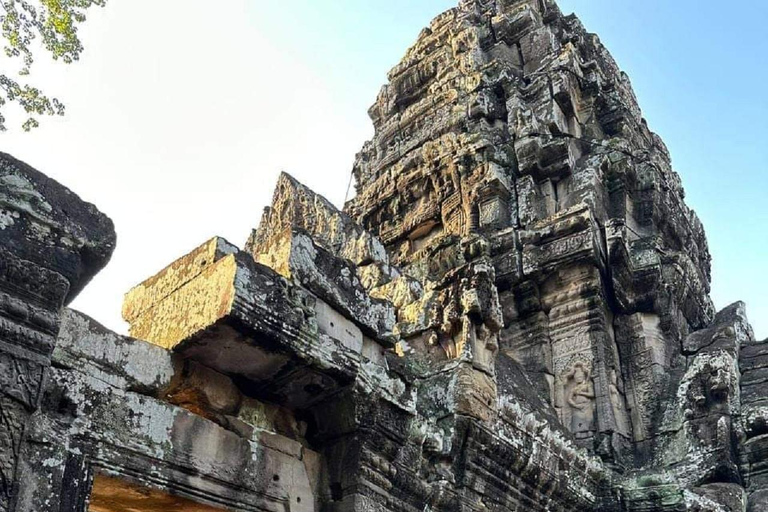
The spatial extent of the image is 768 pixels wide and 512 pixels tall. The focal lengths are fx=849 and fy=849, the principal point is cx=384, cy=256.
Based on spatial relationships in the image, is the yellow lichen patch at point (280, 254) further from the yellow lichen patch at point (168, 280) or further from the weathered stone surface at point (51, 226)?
the weathered stone surface at point (51, 226)

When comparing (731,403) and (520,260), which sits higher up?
(520,260)

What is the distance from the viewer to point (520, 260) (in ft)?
31.1

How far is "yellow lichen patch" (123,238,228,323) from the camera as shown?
4.65 m

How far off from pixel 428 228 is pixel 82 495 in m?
8.23

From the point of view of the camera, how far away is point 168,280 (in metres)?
4.85

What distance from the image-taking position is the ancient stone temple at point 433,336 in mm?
3801

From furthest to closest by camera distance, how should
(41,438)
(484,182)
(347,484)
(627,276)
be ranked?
(484,182) < (627,276) < (347,484) < (41,438)

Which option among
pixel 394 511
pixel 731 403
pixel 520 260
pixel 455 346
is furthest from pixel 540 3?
pixel 394 511

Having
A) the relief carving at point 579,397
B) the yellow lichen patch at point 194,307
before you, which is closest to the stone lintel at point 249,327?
the yellow lichen patch at point 194,307

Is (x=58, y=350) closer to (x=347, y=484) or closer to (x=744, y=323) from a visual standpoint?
(x=347, y=484)

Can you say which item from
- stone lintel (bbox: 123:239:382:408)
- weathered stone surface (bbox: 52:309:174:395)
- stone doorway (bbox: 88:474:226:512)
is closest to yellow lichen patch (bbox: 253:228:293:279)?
stone lintel (bbox: 123:239:382:408)

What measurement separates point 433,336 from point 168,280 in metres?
2.61

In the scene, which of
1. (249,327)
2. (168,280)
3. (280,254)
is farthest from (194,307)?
(280,254)

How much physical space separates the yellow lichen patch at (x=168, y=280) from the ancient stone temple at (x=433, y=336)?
0.02 m
